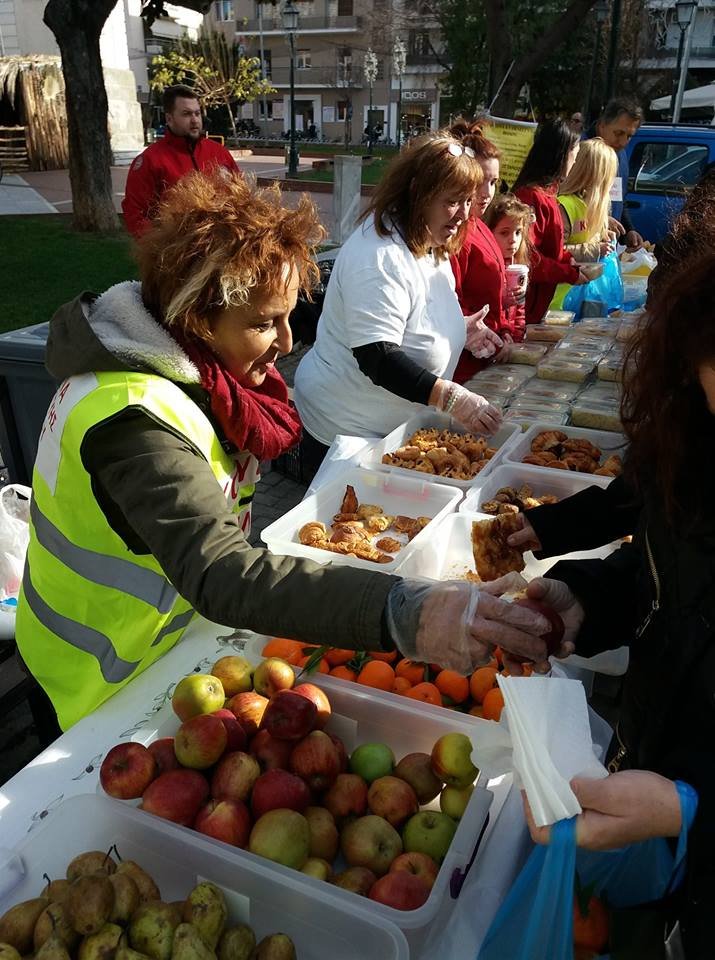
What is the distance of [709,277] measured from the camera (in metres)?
1.09

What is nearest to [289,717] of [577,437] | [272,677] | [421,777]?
[272,677]

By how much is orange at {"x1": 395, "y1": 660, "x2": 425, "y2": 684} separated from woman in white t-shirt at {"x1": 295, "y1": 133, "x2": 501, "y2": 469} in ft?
4.08

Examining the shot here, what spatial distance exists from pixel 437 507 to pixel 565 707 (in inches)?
62.2

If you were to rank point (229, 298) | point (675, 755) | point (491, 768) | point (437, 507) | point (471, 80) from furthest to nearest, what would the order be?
point (471, 80) < point (437, 507) < point (229, 298) < point (491, 768) < point (675, 755)

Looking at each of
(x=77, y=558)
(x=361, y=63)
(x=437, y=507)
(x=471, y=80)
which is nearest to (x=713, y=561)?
(x=77, y=558)

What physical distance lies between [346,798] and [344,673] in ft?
1.33

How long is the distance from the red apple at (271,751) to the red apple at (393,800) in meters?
0.17

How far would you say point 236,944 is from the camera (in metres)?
1.10

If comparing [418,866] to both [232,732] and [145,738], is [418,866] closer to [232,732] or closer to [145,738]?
[232,732]

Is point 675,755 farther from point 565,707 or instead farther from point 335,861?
point 335,861

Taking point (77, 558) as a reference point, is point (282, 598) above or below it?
above

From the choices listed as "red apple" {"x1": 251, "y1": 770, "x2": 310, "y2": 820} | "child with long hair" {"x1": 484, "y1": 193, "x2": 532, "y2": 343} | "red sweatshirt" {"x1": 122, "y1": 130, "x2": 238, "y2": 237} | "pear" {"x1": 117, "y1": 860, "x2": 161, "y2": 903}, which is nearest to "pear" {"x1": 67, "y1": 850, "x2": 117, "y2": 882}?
"pear" {"x1": 117, "y1": 860, "x2": 161, "y2": 903}

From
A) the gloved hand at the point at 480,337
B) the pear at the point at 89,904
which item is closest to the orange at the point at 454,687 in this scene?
the pear at the point at 89,904

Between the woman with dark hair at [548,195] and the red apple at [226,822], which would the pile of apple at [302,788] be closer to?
the red apple at [226,822]
